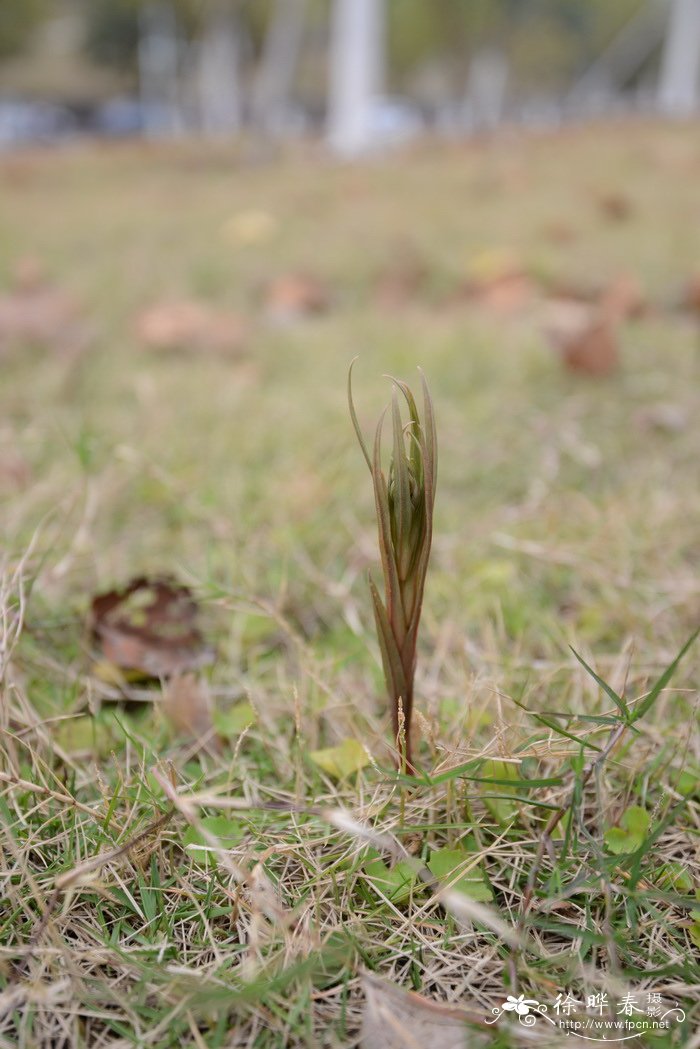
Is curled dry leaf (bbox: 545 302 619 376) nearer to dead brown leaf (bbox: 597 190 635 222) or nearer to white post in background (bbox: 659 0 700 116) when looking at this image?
dead brown leaf (bbox: 597 190 635 222)

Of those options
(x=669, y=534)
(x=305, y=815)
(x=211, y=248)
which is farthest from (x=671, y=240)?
(x=305, y=815)

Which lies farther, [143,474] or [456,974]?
[143,474]

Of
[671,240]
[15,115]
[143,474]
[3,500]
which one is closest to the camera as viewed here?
[3,500]

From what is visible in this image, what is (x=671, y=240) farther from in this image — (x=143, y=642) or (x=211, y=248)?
(x=143, y=642)

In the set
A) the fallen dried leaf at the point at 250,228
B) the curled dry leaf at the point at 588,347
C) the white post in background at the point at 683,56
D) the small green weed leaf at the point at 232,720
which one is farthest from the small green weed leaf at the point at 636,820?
the white post in background at the point at 683,56

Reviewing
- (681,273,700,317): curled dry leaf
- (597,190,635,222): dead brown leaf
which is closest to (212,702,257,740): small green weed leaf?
(681,273,700,317): curled dry leaf

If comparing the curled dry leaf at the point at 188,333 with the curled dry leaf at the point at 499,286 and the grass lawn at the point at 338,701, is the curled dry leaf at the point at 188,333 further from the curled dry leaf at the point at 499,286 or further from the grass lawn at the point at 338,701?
the curled dry leaf at the point at 499,286
